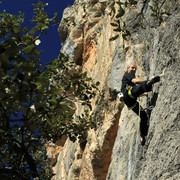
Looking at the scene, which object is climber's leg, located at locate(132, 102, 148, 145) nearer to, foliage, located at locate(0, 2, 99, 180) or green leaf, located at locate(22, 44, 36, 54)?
foliage, located at locate(0, 2, 99, 180)

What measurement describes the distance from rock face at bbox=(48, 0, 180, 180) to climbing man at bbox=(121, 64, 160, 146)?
0.64ft

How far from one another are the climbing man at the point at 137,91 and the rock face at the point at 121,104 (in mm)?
195

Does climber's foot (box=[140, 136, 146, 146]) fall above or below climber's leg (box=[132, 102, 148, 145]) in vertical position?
below

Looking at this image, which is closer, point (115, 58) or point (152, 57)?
point (152, 57)

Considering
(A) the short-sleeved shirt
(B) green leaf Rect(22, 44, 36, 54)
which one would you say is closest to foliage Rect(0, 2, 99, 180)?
(B) green leaf Rect(22, 44, 36, 54)

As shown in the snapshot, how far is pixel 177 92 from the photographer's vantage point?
5.95 metres

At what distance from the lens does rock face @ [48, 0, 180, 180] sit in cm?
605

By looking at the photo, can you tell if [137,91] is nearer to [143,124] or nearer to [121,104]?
[143,124]

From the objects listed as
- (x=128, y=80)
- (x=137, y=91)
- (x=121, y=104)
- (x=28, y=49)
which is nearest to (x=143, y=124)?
(x=137, y=91)

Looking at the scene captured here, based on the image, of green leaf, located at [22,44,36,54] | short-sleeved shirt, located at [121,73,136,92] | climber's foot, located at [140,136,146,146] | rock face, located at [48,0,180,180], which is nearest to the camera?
green leaf, located at [22,44,36,54]

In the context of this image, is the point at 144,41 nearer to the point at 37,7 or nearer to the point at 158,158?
the point at 37,7

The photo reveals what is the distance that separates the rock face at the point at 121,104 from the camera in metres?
6.05

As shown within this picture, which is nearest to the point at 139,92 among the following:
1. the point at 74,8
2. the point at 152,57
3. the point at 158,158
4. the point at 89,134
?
the point at 152,57

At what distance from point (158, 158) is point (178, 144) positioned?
716mm
